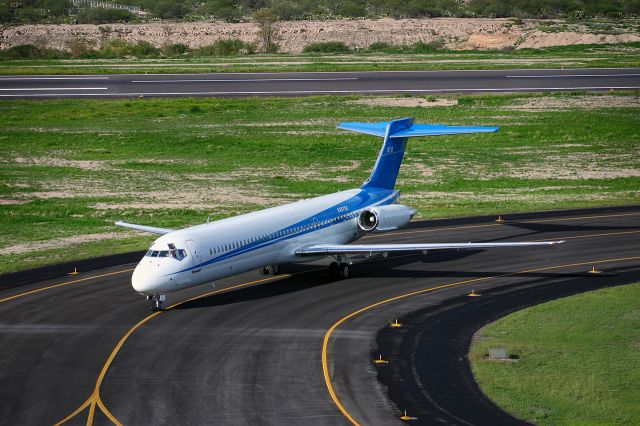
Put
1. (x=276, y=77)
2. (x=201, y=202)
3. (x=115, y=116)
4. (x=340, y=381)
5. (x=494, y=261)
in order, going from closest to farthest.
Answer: (x=340, y=381), (x=494, y=261), (x=201, y=202), (x=115, y=116), (x=276, y=77)

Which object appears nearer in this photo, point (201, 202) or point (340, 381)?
point (340, 381)

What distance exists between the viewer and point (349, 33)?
148 metres

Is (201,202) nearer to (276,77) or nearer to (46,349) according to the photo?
(46,349)

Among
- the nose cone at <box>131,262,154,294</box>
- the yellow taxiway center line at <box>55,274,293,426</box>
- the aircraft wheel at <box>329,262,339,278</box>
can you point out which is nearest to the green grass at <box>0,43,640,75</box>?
the aircraft wheel at <box>329,262,339,278</box>

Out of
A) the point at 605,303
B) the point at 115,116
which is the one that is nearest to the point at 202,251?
the point at 605,303

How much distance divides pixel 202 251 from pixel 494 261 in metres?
16.6

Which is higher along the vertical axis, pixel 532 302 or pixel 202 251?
pixel 202 251

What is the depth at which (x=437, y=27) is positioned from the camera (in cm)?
15250

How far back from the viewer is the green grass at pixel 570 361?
31.1 meters

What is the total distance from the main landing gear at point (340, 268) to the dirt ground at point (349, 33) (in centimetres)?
9481

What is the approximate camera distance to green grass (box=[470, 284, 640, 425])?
31094mm

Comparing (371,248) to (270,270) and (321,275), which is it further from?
(270,270)

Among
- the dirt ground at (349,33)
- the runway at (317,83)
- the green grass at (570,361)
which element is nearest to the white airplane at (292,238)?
the green grass at (570,361)

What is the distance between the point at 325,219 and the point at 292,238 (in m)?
2.46
